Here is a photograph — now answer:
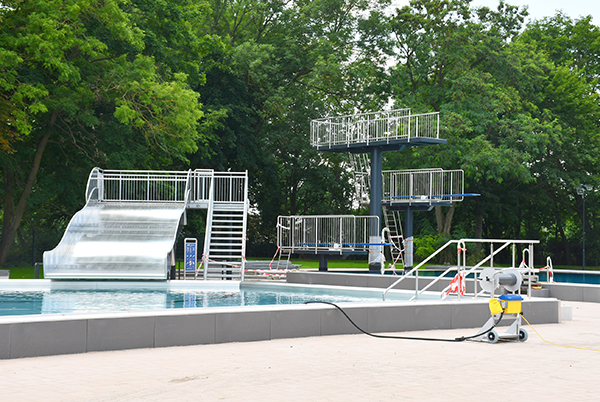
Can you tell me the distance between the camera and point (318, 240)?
98.8 feet

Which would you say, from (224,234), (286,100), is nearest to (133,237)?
(224,234)

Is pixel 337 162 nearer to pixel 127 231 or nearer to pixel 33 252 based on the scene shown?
pixel 33 252

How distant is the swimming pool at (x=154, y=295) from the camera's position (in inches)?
640

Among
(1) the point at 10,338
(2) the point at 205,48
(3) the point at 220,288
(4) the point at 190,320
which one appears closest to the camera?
(1) the point at 10,338

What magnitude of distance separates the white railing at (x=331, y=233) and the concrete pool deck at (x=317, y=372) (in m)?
18.0

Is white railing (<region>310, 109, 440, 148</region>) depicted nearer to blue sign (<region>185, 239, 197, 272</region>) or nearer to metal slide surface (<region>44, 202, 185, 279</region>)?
metal slide surface (<region>44, 202, 185, 279</region>)

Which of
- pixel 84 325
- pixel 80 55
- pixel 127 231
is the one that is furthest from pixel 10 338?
pixel 80 55

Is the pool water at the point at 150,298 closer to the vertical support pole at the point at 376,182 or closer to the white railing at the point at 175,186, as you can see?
the white railing at the point at 175,186

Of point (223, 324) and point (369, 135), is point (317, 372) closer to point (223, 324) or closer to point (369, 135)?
point (223, 324)

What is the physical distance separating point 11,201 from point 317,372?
96.5 ft

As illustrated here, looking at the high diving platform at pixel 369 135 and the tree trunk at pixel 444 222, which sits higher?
the high diving platform at pixel 369 135

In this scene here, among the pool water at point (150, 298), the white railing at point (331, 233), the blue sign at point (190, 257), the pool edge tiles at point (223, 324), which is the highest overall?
the white railing at point (331, 233)

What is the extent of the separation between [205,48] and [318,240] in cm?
1617

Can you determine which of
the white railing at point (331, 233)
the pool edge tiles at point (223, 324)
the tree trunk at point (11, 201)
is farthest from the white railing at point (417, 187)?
the pool edge tiles at point (223, 324)
